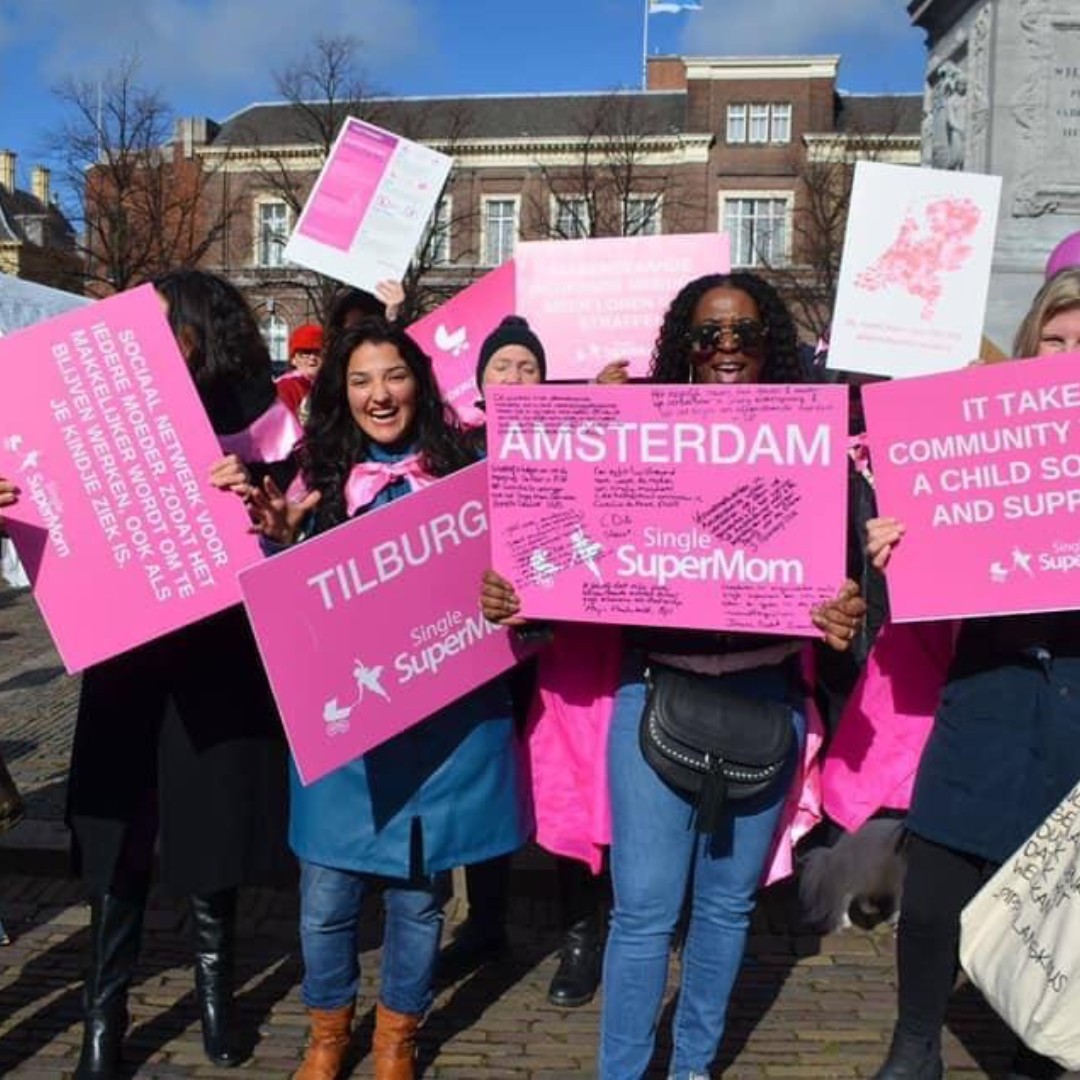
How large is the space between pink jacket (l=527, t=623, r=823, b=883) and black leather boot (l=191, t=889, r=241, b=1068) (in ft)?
3.03

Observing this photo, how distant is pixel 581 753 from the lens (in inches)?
136

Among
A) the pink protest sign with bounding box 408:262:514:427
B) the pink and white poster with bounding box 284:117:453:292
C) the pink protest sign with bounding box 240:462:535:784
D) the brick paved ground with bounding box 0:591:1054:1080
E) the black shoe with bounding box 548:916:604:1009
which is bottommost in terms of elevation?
the brick paved ground with bounding box 0:591:1054:1080

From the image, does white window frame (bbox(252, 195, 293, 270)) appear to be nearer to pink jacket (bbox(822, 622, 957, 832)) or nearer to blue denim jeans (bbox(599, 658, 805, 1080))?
pink jacket (bbox(822, 622, 957, 832))

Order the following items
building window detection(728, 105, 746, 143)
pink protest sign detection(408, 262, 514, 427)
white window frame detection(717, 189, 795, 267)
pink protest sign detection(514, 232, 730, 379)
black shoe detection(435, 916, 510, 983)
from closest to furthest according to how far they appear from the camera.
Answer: black shoe detection(435, 916, 510, 983), pink protest sign detection(514, 232, 730, 379), pink protest sign detection(408, 262, 514, 427), white window frame detection(717, 189, 795, 267), building window detection(728, 105, 746, 143)

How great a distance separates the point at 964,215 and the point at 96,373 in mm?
3091

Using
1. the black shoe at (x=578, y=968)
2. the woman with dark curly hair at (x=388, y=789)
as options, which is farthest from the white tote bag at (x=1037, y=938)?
the black shoe at (x=578, y=968)

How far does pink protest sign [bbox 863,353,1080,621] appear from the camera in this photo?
9.14 ft

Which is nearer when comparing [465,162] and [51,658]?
[51,658]

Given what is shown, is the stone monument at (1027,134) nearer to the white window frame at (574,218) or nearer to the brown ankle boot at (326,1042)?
the brown ankle boot at (326,1042)

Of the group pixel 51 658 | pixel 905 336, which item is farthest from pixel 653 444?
pixel 51 658

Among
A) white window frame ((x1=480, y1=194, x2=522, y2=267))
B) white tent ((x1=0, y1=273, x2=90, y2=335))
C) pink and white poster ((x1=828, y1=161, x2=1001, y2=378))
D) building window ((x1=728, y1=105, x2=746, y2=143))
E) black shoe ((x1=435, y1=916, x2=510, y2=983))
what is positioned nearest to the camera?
black shoe ((x1=435, y1=916, x2=510, y2=983))

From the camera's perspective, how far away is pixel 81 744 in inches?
134

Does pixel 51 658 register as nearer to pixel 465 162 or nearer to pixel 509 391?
pixel 509 391

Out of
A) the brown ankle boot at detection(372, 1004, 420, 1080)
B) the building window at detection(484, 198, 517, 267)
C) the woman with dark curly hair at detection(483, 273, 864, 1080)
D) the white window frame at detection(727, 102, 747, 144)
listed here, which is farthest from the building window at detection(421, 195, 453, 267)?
the brown ankle boot at detection(372, 1004, 420, 1080)
